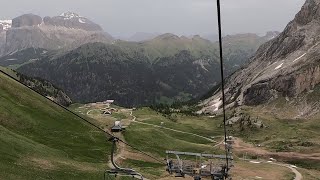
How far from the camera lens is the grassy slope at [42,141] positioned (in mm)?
72312

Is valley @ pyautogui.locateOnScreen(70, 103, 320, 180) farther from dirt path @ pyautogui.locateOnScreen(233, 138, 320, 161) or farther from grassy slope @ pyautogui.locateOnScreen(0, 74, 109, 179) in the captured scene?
grassy slope @ pyautogui.locateOnScreen(0, 74, 109, 179)

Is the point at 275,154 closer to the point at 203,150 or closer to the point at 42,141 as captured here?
the point at 203,150

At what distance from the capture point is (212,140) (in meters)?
171

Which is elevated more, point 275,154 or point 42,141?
point 42,141

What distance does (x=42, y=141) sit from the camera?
98.1 meters

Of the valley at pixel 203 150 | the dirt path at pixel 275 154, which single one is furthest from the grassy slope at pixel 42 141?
the dirt path at pixel 275 154

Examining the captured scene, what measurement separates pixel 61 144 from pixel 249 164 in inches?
2200

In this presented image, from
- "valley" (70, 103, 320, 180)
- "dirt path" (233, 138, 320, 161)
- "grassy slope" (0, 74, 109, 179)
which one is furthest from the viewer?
"dirt path" (233, 138, 320, 161)

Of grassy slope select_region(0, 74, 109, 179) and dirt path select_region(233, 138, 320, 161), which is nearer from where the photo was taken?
grassy slope select_region(0, 74, 109, 179)

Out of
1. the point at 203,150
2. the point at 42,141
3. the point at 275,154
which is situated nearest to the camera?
the point at 42,141

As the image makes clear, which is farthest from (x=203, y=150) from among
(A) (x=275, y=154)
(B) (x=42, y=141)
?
(B) (x=42, y=141)

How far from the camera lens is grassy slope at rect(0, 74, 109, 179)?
7231 centimetres

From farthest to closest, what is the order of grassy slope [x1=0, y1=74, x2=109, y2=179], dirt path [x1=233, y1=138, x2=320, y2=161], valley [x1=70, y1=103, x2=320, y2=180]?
dirt path [x1=233, y1=138, x2=320, y2=161] → valley [x1=70, y1=103, x2=320, y2=180] → grassy slope [x1=0, y1=74, x2=109, y2=179]

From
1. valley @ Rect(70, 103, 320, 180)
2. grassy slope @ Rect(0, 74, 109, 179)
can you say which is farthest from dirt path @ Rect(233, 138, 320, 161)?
grassy slope @ Rect(0, 74, 109, 179)
